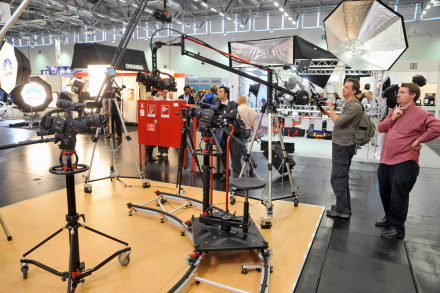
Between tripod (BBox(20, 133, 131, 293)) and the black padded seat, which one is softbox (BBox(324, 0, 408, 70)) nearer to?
the black padded seat

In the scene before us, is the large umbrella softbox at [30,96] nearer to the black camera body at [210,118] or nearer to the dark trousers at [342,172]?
the black camera body at [210,118]

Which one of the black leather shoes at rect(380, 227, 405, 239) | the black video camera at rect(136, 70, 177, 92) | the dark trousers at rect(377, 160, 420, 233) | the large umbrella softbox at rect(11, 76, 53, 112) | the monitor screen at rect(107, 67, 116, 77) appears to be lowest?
the black leather shoes at rect(380, 227, 405, 239)

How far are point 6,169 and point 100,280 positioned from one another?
5.12 m

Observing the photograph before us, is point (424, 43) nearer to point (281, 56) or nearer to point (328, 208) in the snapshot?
point (281, 56)

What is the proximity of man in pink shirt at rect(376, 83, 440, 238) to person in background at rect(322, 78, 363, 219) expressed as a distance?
1.27 feet

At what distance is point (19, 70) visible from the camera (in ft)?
10.6

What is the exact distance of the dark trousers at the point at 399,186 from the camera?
3.39m

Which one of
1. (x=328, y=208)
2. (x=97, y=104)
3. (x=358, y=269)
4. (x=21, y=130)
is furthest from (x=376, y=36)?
(x=21, y=130)

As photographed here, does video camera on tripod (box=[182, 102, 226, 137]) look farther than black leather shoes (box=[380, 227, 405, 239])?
No

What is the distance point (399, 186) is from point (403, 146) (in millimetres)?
440

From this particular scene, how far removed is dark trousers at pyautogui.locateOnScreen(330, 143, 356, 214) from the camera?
12.9ft

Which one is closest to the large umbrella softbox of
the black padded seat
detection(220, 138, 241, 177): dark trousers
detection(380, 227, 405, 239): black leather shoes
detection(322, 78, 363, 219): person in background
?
the black padded seat

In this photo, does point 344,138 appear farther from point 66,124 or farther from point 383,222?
point 66,124

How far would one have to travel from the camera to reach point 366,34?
6.14 meters
